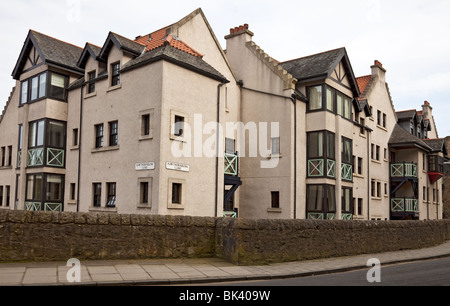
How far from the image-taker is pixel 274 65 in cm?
2414

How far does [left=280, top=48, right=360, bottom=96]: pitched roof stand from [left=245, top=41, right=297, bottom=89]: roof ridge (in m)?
0.92

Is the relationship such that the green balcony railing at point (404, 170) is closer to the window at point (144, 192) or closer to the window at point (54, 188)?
the window at point (144, 192)

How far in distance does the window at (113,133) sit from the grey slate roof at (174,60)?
262 cm

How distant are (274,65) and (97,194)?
11.7 meters

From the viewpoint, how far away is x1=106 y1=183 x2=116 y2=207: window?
1961 centimetres

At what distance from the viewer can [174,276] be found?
10.2m

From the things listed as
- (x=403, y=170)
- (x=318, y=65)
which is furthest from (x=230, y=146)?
(x=403, y=170)

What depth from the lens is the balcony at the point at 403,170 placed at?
33125mm

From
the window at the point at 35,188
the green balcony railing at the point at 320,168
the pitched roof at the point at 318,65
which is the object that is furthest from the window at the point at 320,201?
the window at the point at 35,188

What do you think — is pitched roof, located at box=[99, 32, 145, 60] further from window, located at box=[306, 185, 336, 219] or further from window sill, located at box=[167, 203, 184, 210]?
window, located at box=[306, 185, 336, 219]

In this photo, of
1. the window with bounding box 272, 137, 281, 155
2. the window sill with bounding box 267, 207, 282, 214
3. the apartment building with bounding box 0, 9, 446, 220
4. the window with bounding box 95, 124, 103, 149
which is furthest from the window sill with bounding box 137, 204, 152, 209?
the window with bounding box 272, 137, 281, 155

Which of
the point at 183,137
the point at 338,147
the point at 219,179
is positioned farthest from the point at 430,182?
the point at 183,137

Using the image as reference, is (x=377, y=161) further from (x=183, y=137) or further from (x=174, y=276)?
(x=174, y=276)
